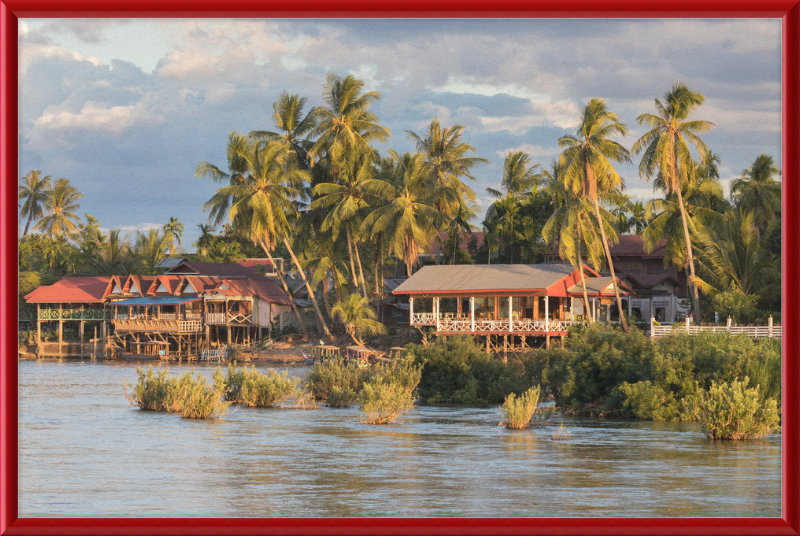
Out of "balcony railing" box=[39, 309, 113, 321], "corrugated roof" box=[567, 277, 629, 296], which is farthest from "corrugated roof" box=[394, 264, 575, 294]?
"balcony railing" box=[39, 309, 113, 321]

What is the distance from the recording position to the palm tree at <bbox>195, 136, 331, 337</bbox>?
4700 centimetres

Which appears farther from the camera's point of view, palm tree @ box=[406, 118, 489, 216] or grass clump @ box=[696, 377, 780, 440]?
palm tree @ box=[406, 118, 489, 216]

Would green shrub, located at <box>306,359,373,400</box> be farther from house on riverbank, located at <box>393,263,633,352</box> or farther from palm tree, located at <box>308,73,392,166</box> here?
palm tree, located at <box>308,73,392,166</box>

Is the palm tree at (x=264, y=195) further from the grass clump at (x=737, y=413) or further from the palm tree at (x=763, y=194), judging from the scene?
the grass clump at (x=737, y=413)

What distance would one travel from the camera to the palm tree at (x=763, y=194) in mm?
38219

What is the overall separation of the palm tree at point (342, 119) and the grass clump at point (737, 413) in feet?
112

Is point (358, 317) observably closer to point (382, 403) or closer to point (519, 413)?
point (382, 403)

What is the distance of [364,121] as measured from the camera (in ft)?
159

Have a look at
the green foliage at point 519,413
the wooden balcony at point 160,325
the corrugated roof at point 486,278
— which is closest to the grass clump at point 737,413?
the green foliage at point 519,413

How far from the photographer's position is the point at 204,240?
63656 millimetres

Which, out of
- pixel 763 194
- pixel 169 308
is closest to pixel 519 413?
pixel 763 194

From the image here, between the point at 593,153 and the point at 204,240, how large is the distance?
36.6m

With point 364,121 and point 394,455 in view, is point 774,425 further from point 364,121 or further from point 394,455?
point 364,121

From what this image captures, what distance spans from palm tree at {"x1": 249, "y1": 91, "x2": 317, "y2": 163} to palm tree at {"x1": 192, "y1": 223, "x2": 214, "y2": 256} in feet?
49.7
